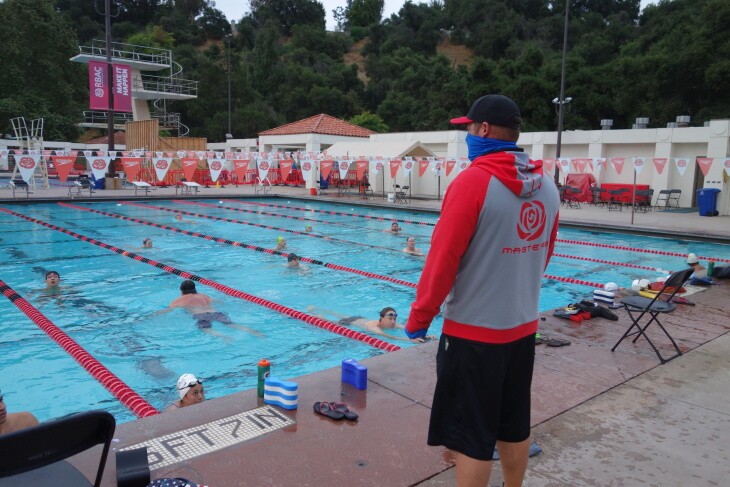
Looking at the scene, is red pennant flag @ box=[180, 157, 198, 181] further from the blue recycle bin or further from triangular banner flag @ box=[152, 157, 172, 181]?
the blue recycle bin

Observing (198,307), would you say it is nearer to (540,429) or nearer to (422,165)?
(540,429)

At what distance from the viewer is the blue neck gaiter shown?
2135 millimetres

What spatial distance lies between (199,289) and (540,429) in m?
6.94

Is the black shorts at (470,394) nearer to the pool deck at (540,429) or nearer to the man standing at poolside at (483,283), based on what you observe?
the man standing at poolside at (483,283)

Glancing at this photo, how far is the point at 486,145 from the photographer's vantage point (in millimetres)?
2150

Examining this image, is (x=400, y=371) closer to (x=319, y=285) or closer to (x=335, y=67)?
(x=319, y=285)

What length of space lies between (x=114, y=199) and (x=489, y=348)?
2165cm

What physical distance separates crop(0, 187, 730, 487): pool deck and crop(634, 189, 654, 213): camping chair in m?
17.5

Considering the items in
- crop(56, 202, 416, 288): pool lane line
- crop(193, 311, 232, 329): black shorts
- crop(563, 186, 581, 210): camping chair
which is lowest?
crop(193, 311, 232, 329): black shorts

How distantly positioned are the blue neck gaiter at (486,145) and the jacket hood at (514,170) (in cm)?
5

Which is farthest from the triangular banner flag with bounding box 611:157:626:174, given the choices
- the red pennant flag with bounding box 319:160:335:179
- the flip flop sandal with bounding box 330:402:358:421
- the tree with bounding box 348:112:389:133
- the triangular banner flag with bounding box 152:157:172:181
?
the tree with bounding box 348:112:389:133

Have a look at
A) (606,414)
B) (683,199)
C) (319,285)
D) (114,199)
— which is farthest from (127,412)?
(683,199)

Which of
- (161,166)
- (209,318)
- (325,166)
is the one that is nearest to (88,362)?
(209,318)

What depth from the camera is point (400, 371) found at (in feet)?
14.0
